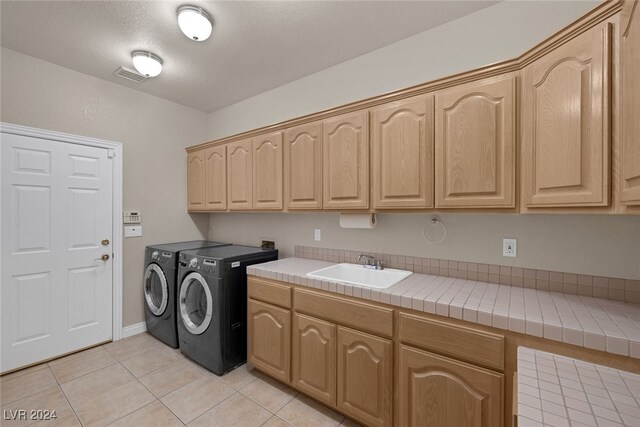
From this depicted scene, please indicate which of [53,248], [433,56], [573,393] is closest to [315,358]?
[573,393]

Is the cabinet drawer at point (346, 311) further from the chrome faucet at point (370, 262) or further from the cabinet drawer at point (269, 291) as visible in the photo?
the chrome faucet at point (370, 262)

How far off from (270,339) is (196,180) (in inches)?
85.3

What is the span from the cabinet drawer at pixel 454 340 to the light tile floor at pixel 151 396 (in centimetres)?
85

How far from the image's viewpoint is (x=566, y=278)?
153cm

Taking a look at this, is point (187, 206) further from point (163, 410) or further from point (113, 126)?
point (163, 410)

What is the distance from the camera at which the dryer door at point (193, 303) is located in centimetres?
243

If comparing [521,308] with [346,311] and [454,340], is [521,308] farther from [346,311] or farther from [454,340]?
[346,311]

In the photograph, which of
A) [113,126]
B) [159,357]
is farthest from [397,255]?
[113,126]

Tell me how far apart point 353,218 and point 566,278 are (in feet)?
4.32

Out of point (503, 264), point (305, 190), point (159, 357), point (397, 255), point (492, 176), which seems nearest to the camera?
point (492, 176)

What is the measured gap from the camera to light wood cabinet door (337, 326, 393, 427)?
1.53m

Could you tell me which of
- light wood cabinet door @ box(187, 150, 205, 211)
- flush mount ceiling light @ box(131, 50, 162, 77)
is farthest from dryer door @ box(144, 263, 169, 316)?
flush mount ceiling light @ box(131, 50, 162, 77)

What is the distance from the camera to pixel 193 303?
2562 millimetres

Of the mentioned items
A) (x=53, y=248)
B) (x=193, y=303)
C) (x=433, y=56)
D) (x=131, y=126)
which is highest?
(x=433, y=56)
